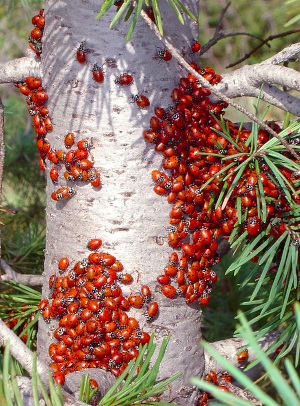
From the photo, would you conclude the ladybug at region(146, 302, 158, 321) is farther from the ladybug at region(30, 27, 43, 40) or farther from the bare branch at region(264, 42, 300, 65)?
the ladybug at region(30, 27, 43, 40)

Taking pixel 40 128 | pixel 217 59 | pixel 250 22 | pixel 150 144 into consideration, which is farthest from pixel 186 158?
pixel 217 59

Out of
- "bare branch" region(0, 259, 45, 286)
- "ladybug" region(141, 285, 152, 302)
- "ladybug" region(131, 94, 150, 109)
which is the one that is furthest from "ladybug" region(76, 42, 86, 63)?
"bare branch" region(0, 259, 45, 286)

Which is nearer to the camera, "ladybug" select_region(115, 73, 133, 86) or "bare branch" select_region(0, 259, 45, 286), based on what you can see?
"ladybug" select_region(115, 73, 133, 86)

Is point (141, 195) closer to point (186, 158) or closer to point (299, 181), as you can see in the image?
point (186, 158)

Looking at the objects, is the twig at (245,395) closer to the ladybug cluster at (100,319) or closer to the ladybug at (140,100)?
the ladybug cluster at (100,319)

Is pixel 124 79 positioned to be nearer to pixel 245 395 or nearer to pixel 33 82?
pixel 33 82

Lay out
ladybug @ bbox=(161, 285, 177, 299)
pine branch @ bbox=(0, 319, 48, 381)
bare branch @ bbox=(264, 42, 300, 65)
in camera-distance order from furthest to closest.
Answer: ladybug @ bbox=(161, 285, 177, 299) → bare branch @ bbox=(264, 42, 300, 65) → pine branch @ bbox=(0, 319, 48, 381)
